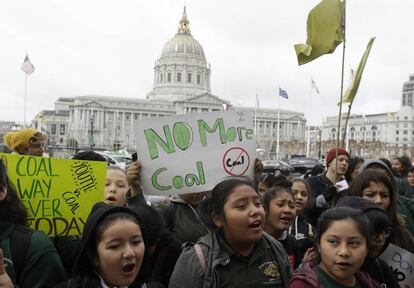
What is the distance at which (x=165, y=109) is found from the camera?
306 feet

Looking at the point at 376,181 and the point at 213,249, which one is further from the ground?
the point at 376,181

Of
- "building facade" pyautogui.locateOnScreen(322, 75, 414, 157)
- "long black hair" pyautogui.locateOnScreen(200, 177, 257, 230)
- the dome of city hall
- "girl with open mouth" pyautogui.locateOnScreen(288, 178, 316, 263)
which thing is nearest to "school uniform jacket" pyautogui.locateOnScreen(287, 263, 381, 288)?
"long black hair" pyautogui.locateOnScreen(200, 177, 257, 230)

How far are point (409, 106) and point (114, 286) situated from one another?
120589 millimetres

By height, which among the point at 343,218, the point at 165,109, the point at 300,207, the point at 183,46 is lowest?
the point at 300,207

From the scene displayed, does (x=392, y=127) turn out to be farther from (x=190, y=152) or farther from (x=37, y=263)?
(x=37, y=263)

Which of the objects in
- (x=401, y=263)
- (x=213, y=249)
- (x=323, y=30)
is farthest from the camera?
(x=323, y=30)

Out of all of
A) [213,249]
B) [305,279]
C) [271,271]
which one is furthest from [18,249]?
[305,279]

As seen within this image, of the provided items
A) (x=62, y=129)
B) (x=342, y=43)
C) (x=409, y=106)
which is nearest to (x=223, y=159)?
(x=342, y=43)

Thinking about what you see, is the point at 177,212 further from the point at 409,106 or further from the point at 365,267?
the point at 409,106

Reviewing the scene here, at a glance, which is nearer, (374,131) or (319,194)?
(319,194)

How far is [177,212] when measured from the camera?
3.61m

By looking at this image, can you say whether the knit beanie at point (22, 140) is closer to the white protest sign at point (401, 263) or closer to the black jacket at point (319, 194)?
the black jacket at point (319, 194)

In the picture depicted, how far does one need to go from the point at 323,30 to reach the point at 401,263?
2977 mm

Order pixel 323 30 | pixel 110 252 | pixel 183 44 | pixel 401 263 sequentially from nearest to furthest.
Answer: pixel 110 252 → pixel 401 263 → pixel 323 30 → pixel 183 44
